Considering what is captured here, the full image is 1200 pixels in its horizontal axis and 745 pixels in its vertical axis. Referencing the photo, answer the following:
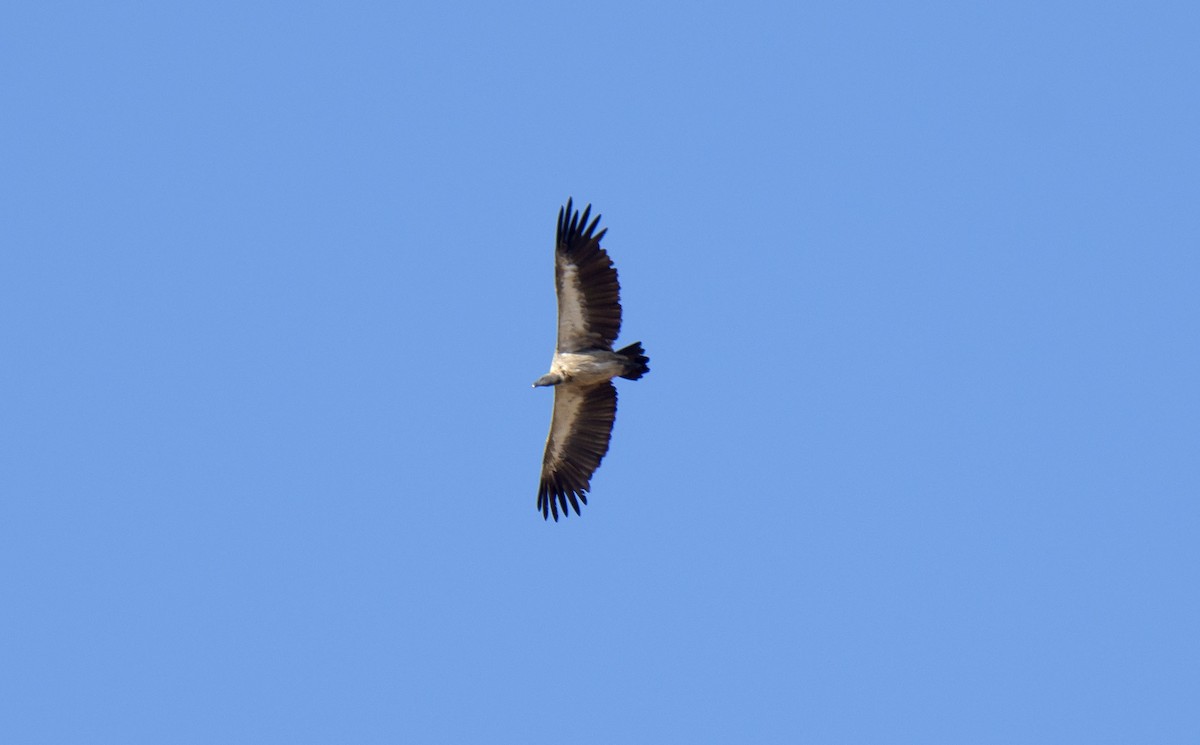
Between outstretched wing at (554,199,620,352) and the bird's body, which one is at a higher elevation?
outstretched wing at (554,199,620,352)

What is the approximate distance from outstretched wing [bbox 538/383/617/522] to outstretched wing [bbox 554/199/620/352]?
1.28m

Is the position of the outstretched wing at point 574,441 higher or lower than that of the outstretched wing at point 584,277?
lower

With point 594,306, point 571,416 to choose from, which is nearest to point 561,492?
point 571,416

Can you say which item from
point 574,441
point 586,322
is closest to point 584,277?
point 586,322

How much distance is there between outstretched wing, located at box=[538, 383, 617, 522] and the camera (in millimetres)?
28875

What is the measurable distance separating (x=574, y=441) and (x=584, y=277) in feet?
10.4

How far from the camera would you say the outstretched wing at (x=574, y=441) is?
28875 mm

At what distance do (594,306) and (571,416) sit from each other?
2242 mm

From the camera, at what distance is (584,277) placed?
27750mm

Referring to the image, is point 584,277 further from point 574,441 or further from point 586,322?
point 574,441

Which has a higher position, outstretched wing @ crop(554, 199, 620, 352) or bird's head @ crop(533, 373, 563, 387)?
outstretched wing @ crop(554, 199, 620, 352)

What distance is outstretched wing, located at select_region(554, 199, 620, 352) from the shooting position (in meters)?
27.7

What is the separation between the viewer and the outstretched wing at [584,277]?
27719 millimetres

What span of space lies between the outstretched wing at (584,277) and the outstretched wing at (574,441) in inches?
50.4
